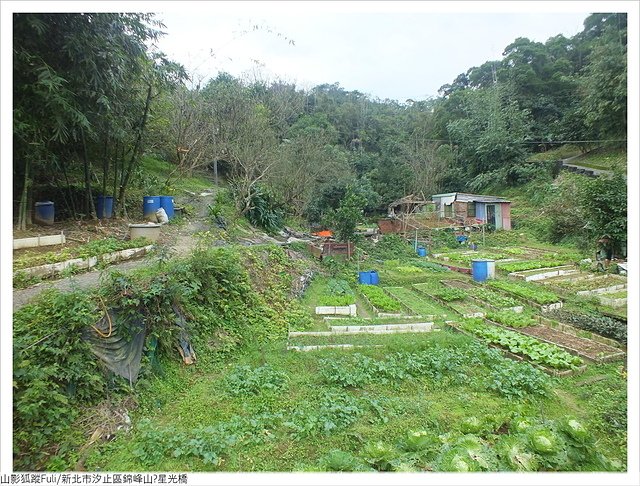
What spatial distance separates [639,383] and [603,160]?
2926 centimetres

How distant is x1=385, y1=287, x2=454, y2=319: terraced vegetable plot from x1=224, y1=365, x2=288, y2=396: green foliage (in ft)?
15.0

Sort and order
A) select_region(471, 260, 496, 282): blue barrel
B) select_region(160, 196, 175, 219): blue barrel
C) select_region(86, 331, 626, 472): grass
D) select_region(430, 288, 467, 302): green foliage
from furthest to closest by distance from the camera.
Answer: select_region(471, 260, 496, 282): blue barrel, select_region(160, 196, 175, 219): blue barrel, select_region(430, 288, 467, 302): green foliage, select_region(86, 331, 626, 472): grass

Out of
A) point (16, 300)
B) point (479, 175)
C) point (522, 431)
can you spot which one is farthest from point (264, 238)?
point (479, 175)

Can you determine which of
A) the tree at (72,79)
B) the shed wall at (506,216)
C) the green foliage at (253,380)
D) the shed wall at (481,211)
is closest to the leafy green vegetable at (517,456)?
the green foliage at (253,380)

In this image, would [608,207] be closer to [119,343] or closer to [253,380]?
[253,380]

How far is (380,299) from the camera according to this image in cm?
963

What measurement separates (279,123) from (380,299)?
1848 centimetres

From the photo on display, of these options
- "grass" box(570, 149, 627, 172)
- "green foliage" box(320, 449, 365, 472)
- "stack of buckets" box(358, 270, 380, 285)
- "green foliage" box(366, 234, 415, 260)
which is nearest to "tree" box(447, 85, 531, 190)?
"grass" box(570, 149, 627, 172)

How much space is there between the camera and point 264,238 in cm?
1377

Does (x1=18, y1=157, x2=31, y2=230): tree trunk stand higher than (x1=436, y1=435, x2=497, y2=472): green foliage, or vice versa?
(x1=18, y1=157, x2=31, y2=230): tree trunk

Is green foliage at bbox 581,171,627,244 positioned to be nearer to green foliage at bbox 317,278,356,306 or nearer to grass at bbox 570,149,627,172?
green foliage at bbox 317,278,356,306

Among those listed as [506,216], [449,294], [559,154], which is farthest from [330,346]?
[559,154]

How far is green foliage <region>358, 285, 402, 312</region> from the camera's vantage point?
907cm

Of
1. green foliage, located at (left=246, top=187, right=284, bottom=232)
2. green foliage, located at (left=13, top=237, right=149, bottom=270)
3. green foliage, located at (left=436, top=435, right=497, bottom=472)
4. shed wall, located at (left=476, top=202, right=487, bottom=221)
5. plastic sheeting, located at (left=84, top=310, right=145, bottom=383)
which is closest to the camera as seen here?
green foliage, located at (left=436, top=435, right=497, bottom=472)
